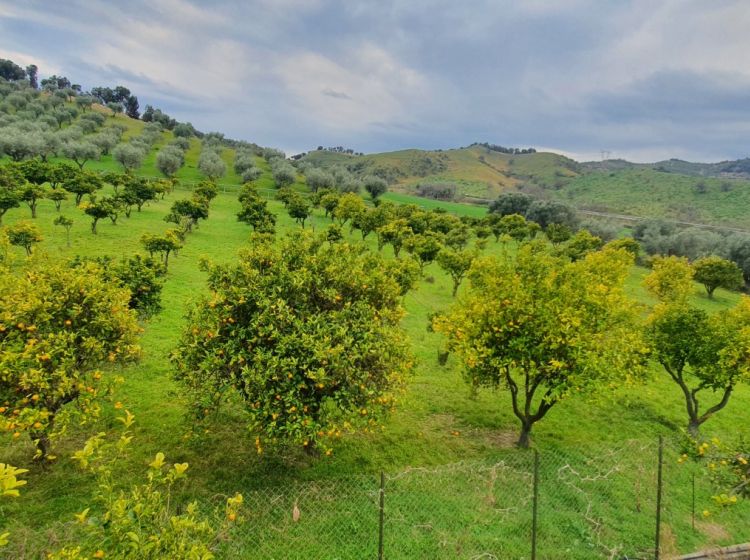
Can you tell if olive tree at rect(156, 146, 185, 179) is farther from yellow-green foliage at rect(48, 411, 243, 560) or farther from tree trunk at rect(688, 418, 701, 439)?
yellow-green foliage at rect(48, 411, 243, 560)

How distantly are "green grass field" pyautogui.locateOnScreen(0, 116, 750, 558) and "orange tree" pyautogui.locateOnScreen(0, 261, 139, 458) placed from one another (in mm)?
1980

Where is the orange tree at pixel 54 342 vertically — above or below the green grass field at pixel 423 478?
above

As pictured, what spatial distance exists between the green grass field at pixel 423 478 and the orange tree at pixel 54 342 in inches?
78.0

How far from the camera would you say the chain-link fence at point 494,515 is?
34.7 feet

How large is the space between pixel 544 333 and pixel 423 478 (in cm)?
609

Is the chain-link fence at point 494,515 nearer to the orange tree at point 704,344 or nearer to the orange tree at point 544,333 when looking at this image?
the orange tree at point 544,333

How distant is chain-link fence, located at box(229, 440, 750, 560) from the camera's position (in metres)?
10.6

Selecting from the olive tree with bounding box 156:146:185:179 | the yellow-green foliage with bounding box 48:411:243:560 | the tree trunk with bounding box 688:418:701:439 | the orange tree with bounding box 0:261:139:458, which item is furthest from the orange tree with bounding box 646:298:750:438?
the olive tree with bounding box 156:146:185:179

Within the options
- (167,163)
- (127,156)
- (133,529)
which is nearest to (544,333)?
(133,529)

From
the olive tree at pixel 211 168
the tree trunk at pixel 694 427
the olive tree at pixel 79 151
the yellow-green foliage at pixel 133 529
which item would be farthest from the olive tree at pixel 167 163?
the yellow-green foliage at pixel 133 529

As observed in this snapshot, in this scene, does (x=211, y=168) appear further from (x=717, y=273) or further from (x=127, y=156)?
(x=717, y=273)

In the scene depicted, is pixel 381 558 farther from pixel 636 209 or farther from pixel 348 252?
pixel 636 209

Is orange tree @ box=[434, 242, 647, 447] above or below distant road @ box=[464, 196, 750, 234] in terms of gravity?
below

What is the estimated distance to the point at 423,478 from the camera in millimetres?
13453
